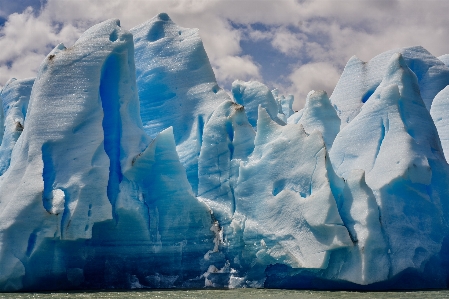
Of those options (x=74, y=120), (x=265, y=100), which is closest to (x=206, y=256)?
(x=74, y=120)

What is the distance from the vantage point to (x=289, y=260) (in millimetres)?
9484

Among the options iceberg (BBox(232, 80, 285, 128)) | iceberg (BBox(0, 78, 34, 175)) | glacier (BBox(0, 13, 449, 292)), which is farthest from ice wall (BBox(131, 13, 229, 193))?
iceberg (BBox(0, 78, 34, 175))

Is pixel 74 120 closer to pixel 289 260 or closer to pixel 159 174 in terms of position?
pixel 159 174

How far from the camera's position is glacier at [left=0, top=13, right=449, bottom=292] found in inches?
361

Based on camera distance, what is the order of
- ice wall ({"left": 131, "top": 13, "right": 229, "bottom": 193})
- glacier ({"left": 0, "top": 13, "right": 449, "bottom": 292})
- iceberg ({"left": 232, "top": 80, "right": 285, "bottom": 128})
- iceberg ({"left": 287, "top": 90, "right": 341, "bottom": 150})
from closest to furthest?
glacier ({"left": 0, "top": 13, "right": 449, "bottom": 292}), ice wall ({"left": 131, "top": 13, "right": 229, "bottom": 193}), iceberg ({"left": 287, "top": 90, "right": 341, "bottom": 150}), iceberg ({"left": 232, "top": 80, "right": 285, "bottom": 128})

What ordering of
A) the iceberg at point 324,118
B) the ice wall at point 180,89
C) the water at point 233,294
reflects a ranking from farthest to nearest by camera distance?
the iceberg at point 324,118 < the ice wall at point 180,89 < the water at point 233,294

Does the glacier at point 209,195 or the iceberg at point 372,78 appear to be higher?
the glacier at point 209,195

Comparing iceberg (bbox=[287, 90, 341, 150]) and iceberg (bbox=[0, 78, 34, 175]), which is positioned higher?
iceberg (bbox=[287, 90, 341, 150])

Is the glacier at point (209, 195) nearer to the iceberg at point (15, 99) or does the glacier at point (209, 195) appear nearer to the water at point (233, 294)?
the water at point (233, 294)

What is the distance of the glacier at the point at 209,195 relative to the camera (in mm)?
9180

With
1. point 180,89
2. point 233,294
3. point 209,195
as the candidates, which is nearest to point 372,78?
point 180,89

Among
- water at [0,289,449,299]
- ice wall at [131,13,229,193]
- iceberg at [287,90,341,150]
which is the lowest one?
iceberg at [287,90,341,150]

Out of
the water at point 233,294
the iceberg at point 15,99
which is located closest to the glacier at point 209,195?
the water at point 233,294

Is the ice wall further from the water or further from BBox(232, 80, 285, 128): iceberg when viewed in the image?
the water
